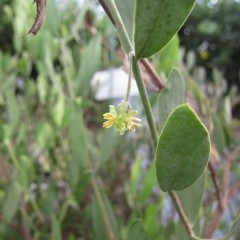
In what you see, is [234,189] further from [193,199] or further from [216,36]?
[216,36]

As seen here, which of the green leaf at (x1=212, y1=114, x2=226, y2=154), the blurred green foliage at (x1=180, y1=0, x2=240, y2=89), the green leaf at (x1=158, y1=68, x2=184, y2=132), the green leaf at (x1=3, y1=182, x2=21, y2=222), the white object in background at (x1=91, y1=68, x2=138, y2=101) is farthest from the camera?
the blurred green foliage at (x1=180, y1=0, x2=240, y2=89)

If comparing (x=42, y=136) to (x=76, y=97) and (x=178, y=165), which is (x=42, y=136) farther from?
(x=178, y=165)

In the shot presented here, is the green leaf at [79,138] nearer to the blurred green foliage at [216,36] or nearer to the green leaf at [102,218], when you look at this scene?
the green leaf at [102,218]

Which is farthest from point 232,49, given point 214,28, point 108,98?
point 108,98

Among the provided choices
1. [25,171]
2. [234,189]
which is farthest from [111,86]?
[234,189]

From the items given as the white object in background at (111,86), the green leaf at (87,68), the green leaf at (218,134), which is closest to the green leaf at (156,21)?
the green leaf at (218,134)

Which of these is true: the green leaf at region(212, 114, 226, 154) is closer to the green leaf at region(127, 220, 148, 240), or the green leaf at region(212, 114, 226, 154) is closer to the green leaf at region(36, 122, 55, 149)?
the green leaf at region(127, 220, 148, 240)

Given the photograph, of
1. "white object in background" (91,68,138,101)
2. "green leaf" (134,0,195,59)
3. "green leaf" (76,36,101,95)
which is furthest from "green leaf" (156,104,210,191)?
"white object in background" (91,68,138,101)
